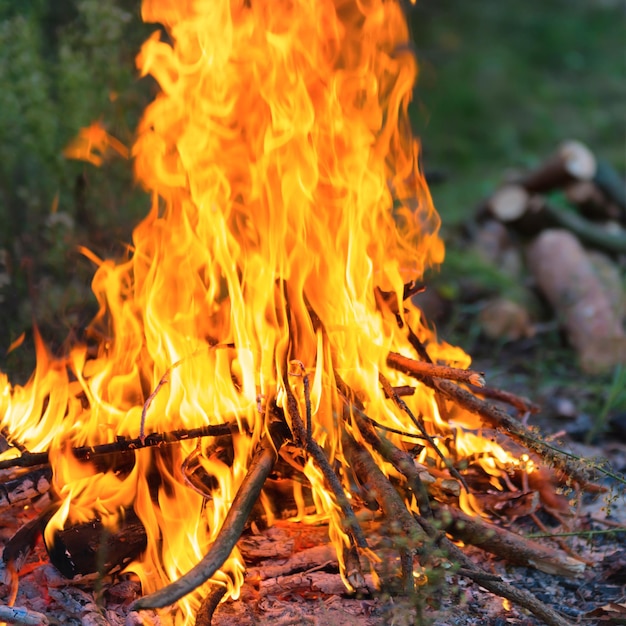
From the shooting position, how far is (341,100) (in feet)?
11.4

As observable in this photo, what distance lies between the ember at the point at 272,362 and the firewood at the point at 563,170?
14.2 ft

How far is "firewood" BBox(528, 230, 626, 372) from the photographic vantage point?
18.8 feet

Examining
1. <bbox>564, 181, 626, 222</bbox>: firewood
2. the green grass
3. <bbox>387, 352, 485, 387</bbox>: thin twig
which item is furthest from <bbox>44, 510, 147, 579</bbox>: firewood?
the green grass

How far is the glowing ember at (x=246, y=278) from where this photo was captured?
9.43ft

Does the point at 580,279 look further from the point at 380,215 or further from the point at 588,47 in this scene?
the point at 588,47

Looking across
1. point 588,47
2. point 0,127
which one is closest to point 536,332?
point 0,127

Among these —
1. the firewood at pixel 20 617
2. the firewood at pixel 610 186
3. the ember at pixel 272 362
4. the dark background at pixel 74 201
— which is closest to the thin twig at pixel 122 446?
the ember at pixel 272 362

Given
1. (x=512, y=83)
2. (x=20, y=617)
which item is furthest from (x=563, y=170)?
(x=20, y=617)

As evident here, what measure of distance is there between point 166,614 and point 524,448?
1.59 metres

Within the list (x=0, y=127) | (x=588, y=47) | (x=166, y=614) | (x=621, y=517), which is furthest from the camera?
A: (x=588, y=47)

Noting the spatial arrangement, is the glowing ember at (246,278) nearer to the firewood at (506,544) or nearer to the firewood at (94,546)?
the firewood at (94,546)

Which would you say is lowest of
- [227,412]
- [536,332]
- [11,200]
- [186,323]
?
[536,332]

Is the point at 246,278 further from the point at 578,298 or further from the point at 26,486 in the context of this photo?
the point at 578,298

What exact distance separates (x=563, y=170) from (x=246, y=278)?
5.41 metres
